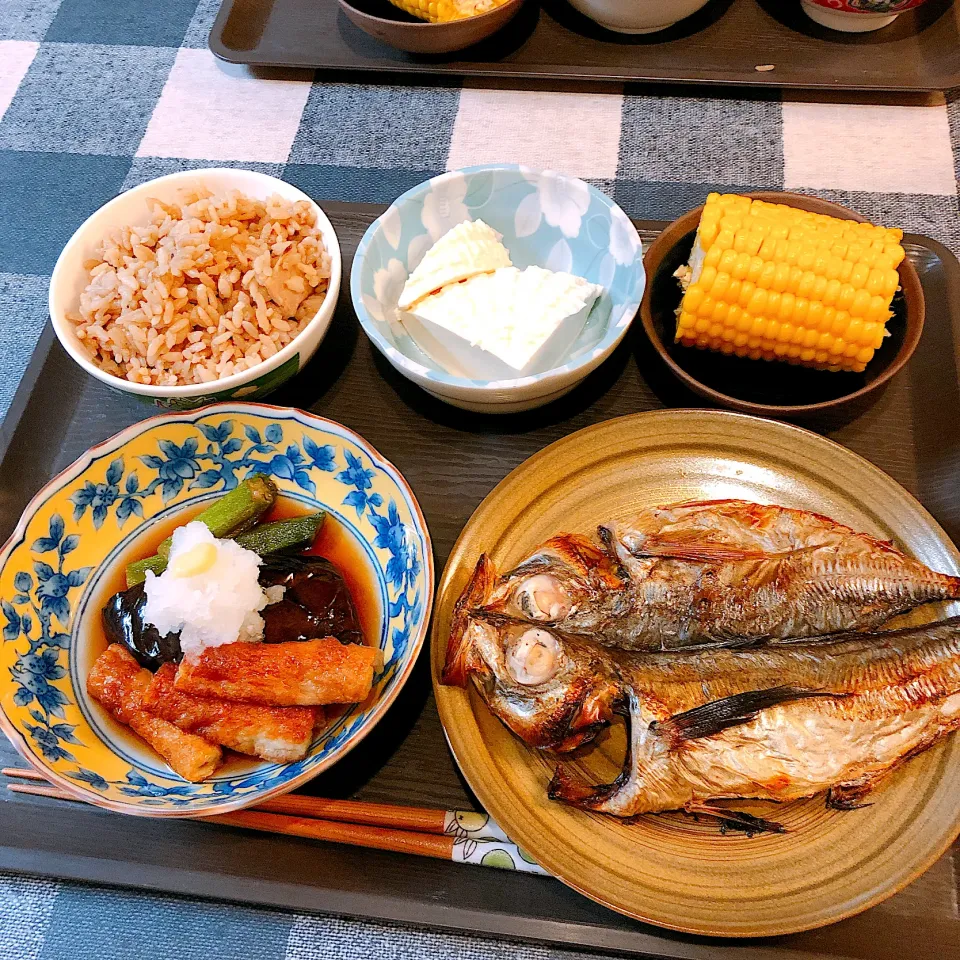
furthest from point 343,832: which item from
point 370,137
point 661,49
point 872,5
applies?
point 872,5

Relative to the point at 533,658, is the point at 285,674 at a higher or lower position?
lower

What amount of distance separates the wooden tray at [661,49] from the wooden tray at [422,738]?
0.67 metres

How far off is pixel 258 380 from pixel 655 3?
1.42 m

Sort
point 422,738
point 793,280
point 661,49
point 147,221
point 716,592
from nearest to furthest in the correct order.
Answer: point 716,592
point 422,738
point 793,280
point 147,221
point 661,49

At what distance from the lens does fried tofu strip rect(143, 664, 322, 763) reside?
123cm

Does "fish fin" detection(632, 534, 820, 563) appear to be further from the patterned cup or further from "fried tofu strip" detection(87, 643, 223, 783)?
the patterned cup

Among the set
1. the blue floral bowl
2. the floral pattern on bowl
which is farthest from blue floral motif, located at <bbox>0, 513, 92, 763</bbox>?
the floral pattern on bowl

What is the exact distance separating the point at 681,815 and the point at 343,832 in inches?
20.6

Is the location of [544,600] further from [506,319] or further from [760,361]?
[760,361]

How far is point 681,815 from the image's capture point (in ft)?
4.00

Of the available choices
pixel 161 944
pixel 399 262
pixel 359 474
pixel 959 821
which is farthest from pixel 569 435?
pixel 161 944

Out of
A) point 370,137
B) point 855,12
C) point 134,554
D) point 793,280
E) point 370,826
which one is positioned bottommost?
point 370,826

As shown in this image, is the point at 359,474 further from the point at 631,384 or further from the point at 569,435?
the point at 631,384

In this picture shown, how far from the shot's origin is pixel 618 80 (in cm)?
217
